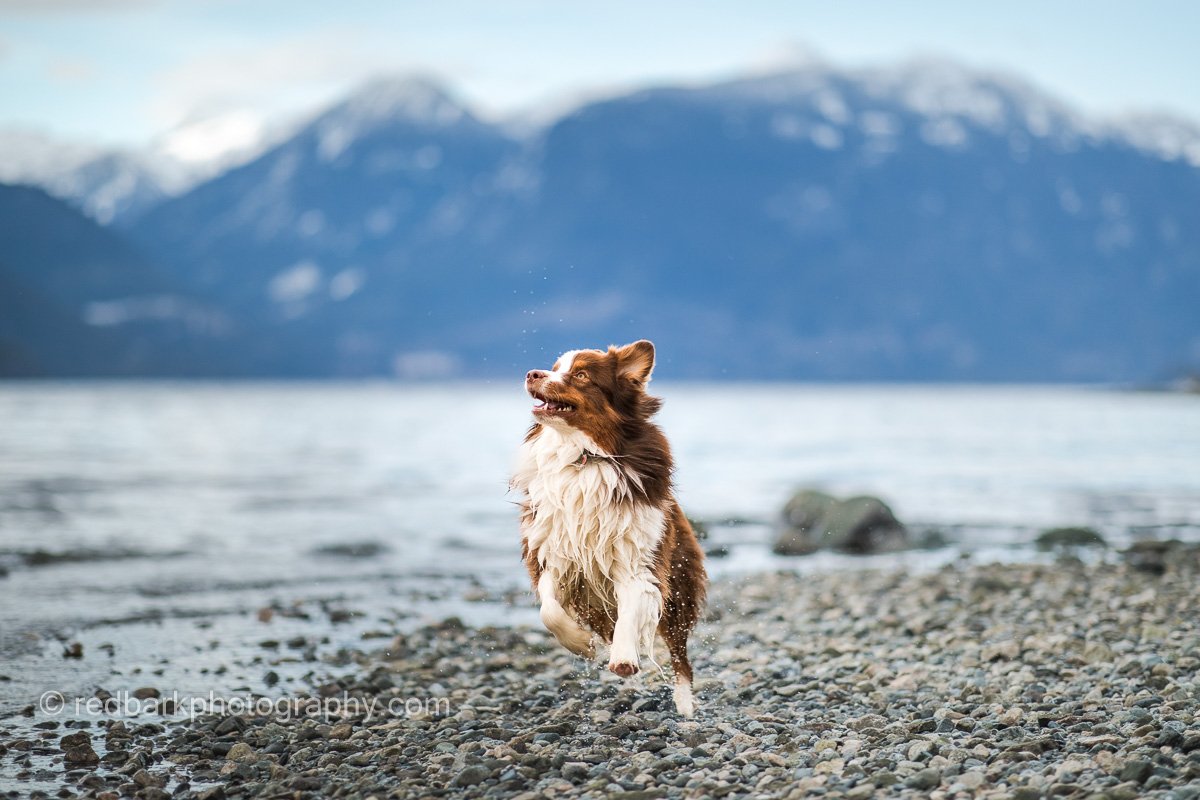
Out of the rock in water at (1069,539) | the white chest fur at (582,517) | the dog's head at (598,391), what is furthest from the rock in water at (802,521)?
the dog's head at (598,391)

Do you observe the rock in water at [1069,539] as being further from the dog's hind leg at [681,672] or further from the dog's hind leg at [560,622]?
the dog's hind leg at [560,622]

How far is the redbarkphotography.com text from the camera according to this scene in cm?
889

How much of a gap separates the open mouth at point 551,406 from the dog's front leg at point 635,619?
125 centimetres

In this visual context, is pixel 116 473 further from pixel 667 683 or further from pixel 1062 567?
pixel 667 683

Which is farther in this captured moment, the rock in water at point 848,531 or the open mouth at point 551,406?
the rock in water at point 848,531

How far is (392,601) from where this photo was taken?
50.0 feet

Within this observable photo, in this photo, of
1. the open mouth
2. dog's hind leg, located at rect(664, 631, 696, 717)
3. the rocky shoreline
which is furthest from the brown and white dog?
the rocky shoreline

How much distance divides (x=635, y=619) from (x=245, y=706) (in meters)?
3.60

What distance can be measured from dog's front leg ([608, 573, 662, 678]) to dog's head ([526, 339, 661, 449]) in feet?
3.17

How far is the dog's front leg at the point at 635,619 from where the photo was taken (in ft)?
24.3

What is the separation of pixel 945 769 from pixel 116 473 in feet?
113

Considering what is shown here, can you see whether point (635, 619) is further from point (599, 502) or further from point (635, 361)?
point (635, 361)

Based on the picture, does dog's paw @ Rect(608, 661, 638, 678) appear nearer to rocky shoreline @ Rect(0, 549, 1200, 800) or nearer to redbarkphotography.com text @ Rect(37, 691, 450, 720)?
rocky shoreline @ Rect(0, 549, 1200, 800)

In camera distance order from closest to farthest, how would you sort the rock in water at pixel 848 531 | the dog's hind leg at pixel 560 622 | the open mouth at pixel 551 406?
the open mouth at pixel 551 406 < the dog's hind leg at pixel 560 622 < the rock in water at pixel 848 531
